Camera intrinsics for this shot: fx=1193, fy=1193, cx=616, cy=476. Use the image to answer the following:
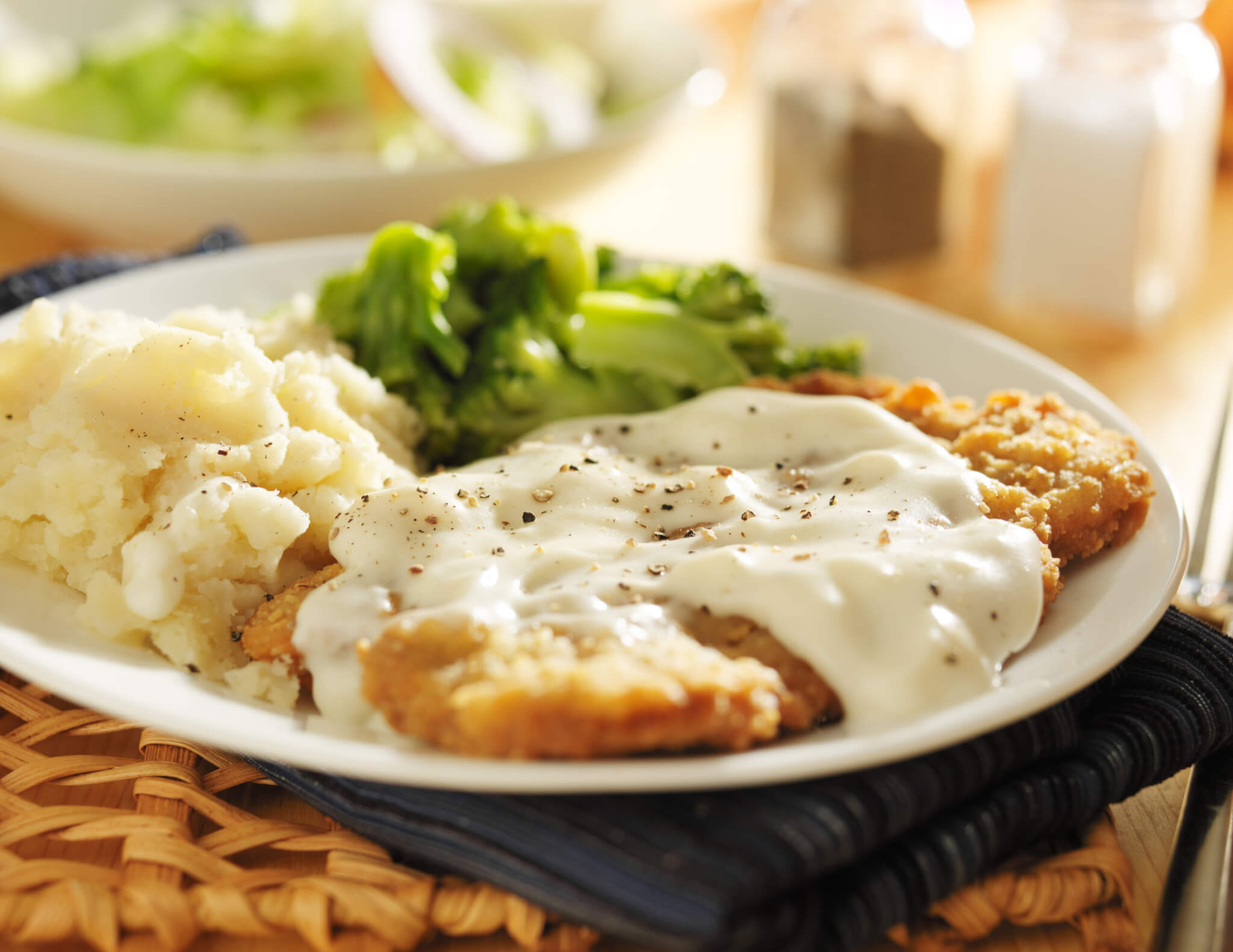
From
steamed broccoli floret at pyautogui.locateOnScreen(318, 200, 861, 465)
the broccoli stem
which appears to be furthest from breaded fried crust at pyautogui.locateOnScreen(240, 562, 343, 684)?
the broccoli stem

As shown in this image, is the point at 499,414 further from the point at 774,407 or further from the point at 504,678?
the point at 504,678

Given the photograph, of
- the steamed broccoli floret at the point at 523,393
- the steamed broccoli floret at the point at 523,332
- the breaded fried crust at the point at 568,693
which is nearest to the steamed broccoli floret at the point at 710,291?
the steamed broccoli floret at the point at 523,332

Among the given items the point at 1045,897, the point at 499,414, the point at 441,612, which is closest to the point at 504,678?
the point at 441,612


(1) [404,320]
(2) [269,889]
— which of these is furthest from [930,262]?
(2) [269,889]

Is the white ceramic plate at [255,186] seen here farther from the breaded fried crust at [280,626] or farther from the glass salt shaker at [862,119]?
the breaded fried crust at [280,626]

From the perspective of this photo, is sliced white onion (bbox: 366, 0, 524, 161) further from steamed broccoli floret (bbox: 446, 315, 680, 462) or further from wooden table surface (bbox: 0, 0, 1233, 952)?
steamed broccoli floret (bbox: 446, 315, 680, 462)

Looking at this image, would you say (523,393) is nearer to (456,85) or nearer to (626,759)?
(626,759)
